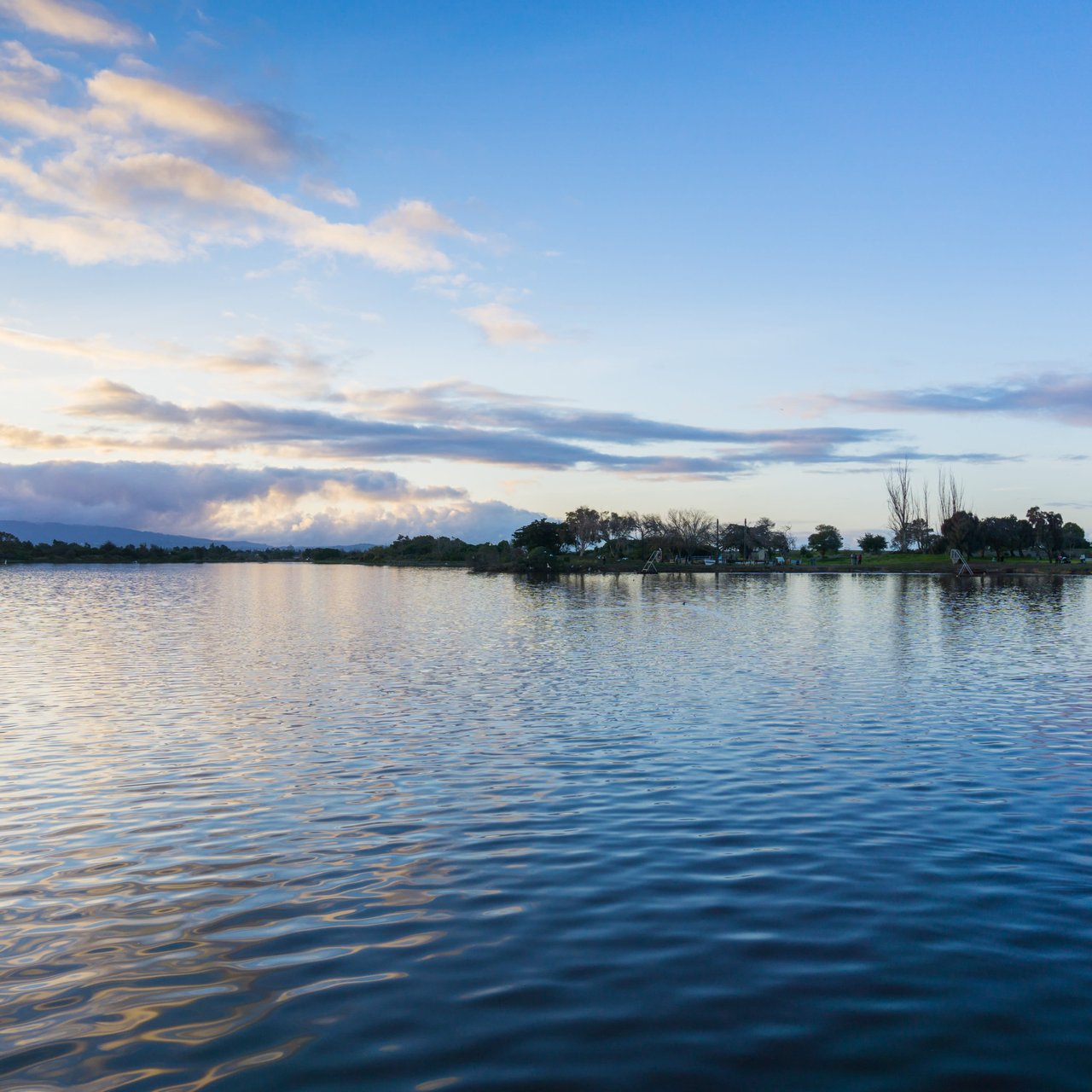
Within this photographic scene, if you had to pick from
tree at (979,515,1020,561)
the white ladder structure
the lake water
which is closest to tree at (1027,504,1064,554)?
tree at (979,515,1020,561)

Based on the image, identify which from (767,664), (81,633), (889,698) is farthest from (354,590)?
(889,698)

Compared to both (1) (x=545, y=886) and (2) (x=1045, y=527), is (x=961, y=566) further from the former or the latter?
(1) (x=545, y=886)

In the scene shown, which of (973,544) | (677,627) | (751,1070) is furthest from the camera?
(973,544)

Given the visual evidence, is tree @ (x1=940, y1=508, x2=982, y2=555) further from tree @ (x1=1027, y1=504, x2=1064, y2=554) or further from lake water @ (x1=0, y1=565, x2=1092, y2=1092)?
lake water @ (x1=0, y1=565, x2=1092, y2=1092)

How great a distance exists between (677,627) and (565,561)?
143241 mm

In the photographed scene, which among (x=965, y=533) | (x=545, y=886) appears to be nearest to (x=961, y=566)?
(x=965, y=533)

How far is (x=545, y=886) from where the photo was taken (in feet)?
37.5

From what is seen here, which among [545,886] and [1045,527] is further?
[1045,527]

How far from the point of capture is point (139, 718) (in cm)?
2327

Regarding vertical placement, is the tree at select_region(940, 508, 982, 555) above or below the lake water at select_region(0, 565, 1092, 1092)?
above

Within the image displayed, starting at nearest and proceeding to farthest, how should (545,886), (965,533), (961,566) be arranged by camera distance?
(545,886) → (961,566) → (965,533)

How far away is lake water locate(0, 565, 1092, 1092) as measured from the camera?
750 centimetres

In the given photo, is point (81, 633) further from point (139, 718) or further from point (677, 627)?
point (677, 627)

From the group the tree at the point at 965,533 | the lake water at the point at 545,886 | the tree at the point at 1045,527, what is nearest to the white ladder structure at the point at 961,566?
the tree at the point at 965,533
